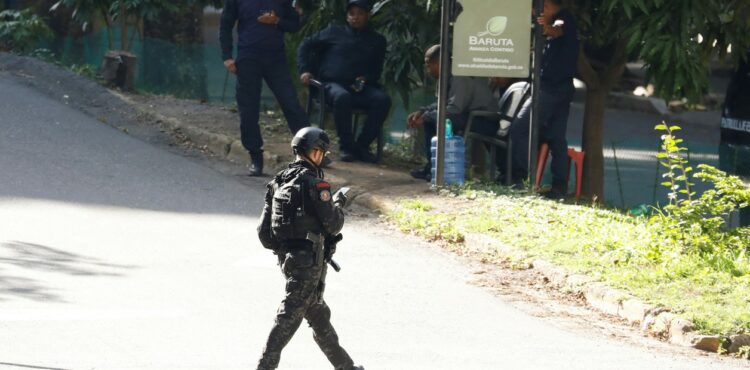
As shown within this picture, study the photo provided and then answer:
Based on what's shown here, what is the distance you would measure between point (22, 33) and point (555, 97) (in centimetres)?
1057

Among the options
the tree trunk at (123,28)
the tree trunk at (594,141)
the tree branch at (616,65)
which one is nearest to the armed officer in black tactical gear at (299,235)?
the tree branch at (616,65)

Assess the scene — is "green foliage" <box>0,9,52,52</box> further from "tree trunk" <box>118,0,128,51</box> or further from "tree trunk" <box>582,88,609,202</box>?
"tree trunk" <box>582,88,609,202</box>

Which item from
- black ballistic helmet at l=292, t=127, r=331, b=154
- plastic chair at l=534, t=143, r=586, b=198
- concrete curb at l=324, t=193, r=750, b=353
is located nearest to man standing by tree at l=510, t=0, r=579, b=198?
plastic chair at l=534, t=143, r=586, b=198

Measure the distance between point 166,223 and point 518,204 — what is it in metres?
3.00

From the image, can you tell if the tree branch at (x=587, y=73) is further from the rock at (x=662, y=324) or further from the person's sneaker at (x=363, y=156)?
the rock at (x=662, y=324)

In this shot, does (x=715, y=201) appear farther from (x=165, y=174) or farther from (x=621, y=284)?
(x=165, y=174)

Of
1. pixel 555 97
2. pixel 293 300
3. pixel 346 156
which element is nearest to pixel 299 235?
pixel 293 300

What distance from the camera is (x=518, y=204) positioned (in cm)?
1156

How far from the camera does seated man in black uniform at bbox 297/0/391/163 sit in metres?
13.9

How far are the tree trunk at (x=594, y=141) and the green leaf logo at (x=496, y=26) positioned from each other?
2.73 m

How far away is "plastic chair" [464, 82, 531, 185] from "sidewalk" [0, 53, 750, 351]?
2.41 ft

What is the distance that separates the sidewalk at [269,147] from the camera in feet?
27.6

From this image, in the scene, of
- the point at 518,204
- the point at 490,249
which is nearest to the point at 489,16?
the point at 518,204

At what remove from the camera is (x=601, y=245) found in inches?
389
